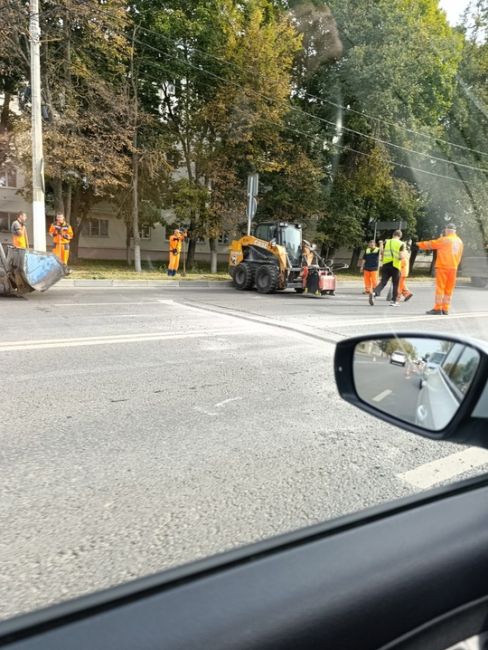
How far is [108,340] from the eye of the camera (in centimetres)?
603

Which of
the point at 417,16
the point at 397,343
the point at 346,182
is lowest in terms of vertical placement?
the point at 397,343

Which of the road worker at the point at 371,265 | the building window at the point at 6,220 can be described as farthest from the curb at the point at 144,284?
the building window at the point at 6,220

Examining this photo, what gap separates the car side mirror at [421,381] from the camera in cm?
123

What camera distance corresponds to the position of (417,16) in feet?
80.4

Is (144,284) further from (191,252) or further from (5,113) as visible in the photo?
(5,113)

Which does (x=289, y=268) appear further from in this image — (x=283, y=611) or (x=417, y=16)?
(x=417, y=16)

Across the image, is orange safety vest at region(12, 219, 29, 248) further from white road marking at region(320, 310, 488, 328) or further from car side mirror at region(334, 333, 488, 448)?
car side mirror at region(334, 333, 488, 448)

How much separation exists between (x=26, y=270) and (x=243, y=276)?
6912 millimetres

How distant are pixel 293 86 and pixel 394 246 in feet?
48.8

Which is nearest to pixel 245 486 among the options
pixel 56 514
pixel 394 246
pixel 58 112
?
pixel 56 514

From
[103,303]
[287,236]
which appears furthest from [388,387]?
[287,236]

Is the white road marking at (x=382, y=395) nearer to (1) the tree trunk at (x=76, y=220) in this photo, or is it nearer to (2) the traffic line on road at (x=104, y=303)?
(2) the traffic line on road at (x=104, y=303)

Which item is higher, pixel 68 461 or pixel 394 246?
pixel 394 246

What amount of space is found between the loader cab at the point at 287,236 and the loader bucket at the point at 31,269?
22.1 feet
